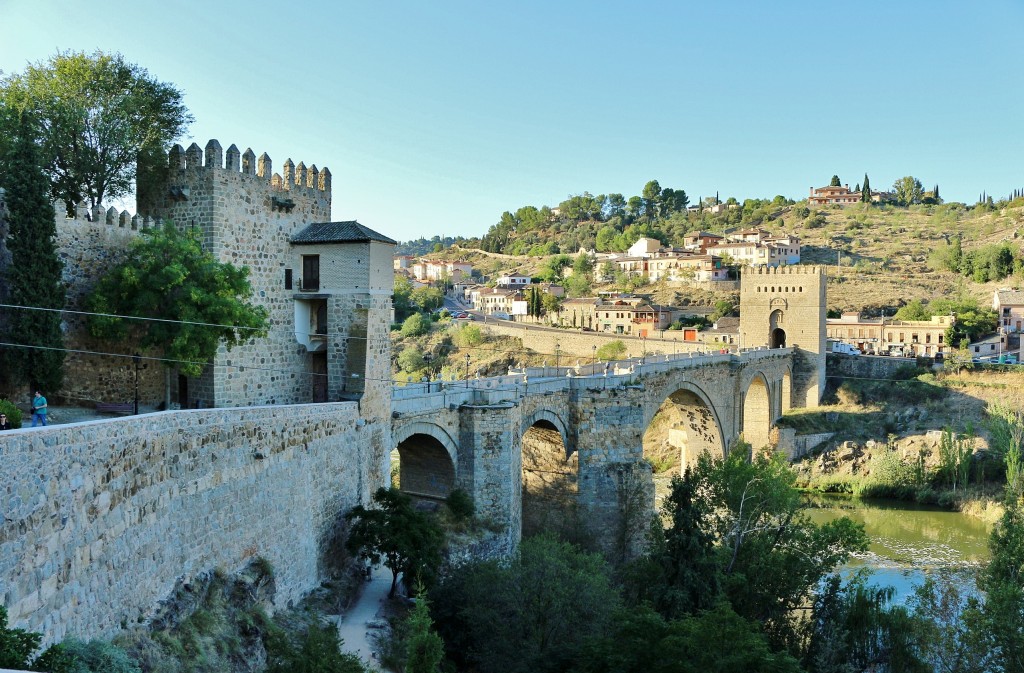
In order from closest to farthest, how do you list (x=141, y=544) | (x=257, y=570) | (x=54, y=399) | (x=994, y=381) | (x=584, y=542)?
(x=141, y=544)
(x=257, y=570)
(x=54, y=399)
(x=584, y=542)
(x=994, y=381)

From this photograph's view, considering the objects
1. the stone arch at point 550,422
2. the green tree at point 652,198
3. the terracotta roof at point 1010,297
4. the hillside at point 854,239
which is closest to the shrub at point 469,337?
the hillside at point 854,239

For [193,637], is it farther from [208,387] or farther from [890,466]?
[890,466]

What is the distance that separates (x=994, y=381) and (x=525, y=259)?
84.4 meters

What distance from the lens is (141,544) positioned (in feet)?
36.5

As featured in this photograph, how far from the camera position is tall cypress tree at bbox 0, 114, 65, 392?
50.8ft

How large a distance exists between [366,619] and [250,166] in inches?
428

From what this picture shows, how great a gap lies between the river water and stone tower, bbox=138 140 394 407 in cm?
2271

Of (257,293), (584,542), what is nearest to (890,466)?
(584,542)

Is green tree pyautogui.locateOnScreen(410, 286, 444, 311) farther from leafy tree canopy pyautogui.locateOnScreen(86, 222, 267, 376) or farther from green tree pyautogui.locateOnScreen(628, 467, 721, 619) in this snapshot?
leafy tree canopy pyautogui.locateOnScreen(86, 222, 267, 376)

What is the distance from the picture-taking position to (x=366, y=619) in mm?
17016

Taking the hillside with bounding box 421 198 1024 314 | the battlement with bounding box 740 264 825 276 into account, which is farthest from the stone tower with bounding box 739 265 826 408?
the hillside with bounding box 421 198 1024 314

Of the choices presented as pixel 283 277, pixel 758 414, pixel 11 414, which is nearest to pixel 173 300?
pixel 283 277

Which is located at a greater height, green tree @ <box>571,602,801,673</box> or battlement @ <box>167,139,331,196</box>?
battlement @ <box>167,139,331,196</box>

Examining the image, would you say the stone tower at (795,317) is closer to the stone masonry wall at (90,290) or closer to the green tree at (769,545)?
the green tree at (769,545)
